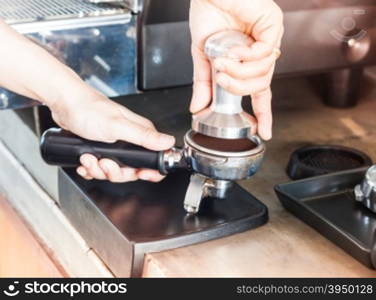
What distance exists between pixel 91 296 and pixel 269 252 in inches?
6.7

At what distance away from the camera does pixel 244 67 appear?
660mm

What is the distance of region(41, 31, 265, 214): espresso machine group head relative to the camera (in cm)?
67

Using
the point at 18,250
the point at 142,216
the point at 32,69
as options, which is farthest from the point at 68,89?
the point at 18,250

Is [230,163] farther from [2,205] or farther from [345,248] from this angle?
[2,205]

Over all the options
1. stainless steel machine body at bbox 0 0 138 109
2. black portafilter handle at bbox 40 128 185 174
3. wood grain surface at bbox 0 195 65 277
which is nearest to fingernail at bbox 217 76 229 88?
black portafilter handle at bbox 40 128 185 174

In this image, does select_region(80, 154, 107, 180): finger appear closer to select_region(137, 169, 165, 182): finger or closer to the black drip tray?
select_region(137, 169, 165, 182): finger

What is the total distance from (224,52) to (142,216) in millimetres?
180

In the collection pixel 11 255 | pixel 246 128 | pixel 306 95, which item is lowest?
pixel 11 255

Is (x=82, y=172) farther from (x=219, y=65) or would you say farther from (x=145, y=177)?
(x=219, y=65)

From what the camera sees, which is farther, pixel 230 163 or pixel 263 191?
pixel 263 191

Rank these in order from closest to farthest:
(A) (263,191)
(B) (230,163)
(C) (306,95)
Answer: (B) (230,163) < (A) (263,191) < (C) (306,95)

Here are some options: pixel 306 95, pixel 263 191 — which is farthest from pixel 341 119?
pixel 263 191

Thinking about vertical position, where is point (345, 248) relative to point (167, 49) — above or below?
below

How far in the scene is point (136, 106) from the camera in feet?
3.27
